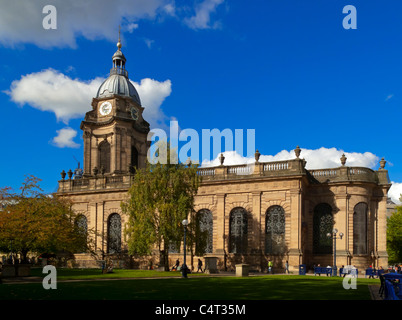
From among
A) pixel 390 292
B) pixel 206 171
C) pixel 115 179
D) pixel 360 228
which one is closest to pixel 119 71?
pixel 115 179

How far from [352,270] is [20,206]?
87.1 feet

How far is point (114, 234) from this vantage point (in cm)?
5050

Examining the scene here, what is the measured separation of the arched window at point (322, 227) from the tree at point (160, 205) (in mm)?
13310

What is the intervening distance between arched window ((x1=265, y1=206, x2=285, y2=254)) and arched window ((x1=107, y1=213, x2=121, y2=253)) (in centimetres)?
1667

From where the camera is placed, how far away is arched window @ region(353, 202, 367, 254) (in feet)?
144

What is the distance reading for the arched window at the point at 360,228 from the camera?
43812mm

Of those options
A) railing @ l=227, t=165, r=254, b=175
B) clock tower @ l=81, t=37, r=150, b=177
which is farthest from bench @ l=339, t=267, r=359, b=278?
clock tower @ l=81, t=37, r=150, b=177

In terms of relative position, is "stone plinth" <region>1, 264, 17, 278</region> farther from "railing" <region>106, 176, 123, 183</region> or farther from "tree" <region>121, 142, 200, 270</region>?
"railing" <region>106, 176, 123, 183</region>

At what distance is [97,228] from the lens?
51031 millimetres

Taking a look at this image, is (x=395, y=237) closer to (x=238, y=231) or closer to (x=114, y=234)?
(x=238, y=231)

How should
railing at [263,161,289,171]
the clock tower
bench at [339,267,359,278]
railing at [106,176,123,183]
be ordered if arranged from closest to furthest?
bench at [339,267,359,278]
railing at [263,161,289,171]
railing at [106,176,123,183]
the clock tower

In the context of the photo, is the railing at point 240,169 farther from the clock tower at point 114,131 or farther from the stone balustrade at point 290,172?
the clock tower at point 114,131

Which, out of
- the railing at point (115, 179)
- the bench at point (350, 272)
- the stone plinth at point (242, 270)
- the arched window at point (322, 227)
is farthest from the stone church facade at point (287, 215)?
the stone plinth at point (242, 270)

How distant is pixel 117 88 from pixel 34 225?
29430 mm
